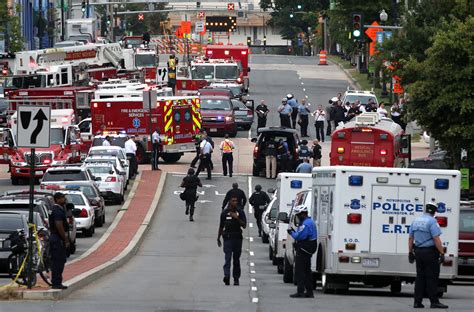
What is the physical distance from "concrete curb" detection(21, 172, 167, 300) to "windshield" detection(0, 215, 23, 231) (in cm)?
173

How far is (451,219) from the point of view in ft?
79.2

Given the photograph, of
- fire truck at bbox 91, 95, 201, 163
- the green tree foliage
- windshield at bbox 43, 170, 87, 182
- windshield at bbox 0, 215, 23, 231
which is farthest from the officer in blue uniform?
the green tree foliage

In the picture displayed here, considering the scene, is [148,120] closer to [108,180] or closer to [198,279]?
[108,180]

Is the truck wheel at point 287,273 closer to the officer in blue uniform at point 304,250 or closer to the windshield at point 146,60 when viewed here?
the officer in blue uniform at point 304,250

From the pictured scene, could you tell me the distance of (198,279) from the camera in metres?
28.8

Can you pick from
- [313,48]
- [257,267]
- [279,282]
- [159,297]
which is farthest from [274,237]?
[313,48]

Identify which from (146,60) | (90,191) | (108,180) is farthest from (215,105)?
(90,191)

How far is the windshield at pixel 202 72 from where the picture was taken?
80.3 m

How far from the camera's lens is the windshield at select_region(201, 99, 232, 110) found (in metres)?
→ 64.0

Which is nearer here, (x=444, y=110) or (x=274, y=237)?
(x=274, y=237)

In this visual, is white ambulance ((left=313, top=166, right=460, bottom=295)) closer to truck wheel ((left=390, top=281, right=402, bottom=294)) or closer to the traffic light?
truck wheel ((left=390, top=281, right=402, bottom=294))

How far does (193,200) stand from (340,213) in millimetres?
18854

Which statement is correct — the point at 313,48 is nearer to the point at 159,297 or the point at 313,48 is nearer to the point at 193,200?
the point at 193,200

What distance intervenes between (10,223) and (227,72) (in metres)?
52.9
